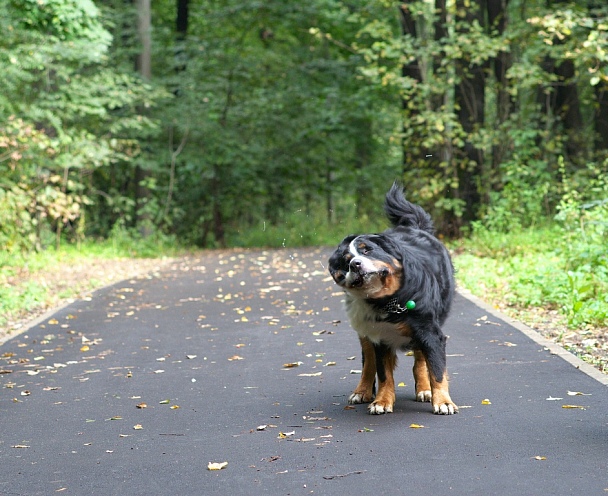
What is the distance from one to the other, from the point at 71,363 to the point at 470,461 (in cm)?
513

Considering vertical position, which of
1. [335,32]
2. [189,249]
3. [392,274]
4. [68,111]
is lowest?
[189,249]

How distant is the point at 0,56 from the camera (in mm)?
18922

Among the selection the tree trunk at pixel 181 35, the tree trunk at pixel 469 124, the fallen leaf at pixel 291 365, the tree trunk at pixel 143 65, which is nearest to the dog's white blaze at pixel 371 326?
the fallen leaf at pixel 291 365

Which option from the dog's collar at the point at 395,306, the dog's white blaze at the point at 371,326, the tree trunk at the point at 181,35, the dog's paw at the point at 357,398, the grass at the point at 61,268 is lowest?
the grass at the point at 61,268

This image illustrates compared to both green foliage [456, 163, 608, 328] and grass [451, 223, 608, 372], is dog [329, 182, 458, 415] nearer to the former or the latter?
grass [451, 223, 608, 372]

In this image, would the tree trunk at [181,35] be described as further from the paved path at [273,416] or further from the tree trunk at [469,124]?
the paved path at [273,416]

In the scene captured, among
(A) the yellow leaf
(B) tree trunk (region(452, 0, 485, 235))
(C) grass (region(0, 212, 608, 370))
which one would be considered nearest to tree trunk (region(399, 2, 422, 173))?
(B) tree trunk (region(452, 0, 485, 235))

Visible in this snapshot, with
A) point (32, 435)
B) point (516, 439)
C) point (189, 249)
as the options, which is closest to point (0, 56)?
point (189, 249)

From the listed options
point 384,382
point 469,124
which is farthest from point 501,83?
point 384,382

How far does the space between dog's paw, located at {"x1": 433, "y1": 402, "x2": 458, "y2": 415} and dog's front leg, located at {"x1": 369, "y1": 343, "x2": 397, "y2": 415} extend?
32 cm

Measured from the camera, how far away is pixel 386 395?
6656 millimetres

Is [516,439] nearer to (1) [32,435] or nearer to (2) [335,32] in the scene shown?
(1) [32,435]

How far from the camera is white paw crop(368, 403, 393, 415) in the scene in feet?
21.7

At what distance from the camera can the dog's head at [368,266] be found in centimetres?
595
